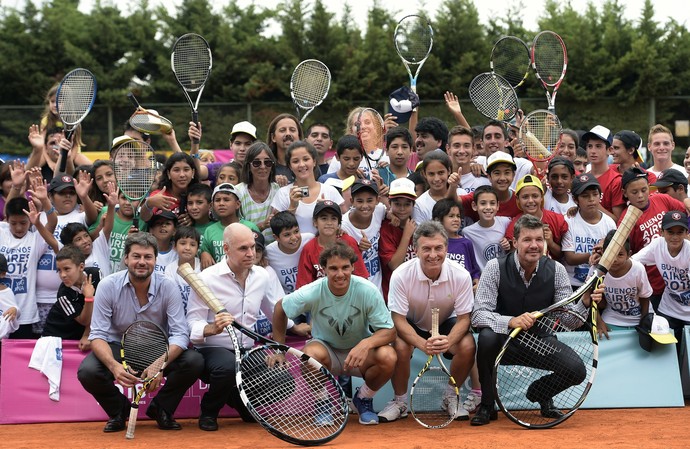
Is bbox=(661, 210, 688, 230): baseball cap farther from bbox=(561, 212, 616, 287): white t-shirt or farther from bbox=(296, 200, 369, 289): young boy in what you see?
bbox=(296, 200, 369, 289): young boy

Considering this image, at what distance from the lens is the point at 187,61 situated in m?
10.1

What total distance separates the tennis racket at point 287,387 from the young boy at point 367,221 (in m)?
1.62

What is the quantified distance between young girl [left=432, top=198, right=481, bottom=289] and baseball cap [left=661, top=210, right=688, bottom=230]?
1.61m

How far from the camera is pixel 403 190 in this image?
857 centimetres

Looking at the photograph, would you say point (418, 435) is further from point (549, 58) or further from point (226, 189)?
point (549, 58)

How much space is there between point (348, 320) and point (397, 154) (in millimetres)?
2473

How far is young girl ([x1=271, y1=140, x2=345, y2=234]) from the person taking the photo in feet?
29.3

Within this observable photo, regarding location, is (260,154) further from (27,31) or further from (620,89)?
(27,31)

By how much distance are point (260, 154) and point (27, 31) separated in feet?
65.2

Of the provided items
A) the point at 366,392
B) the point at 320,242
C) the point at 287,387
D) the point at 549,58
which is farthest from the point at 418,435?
the point at 549,58

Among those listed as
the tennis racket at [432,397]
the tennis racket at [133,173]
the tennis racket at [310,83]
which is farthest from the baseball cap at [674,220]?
the tennis racket at [133,173]

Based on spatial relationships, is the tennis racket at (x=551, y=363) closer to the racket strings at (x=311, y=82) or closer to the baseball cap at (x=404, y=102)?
the baseball cap at (x=404, y=102)

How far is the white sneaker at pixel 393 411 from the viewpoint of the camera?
7730 millimetres

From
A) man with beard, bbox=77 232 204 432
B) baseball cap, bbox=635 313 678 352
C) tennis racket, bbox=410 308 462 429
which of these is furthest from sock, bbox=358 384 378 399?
baseball cap, bbox=635 313 678 352
